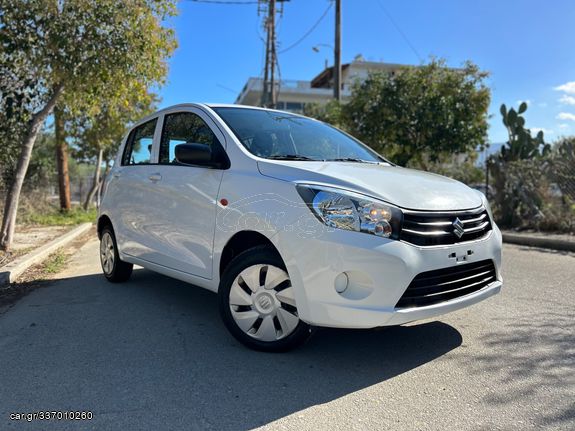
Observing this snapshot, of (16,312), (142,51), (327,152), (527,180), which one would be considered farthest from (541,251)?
(16,312)

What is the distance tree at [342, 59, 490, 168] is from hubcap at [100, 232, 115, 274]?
9764 millimetres

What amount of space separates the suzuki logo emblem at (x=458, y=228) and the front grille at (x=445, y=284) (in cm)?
21

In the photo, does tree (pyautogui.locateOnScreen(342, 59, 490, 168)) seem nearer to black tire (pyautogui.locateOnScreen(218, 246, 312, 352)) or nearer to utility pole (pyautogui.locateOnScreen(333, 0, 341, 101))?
utility pole (pyautogui.locateOnScreen(333, 0, 341, 101))

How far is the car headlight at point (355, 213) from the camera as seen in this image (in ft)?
10.1

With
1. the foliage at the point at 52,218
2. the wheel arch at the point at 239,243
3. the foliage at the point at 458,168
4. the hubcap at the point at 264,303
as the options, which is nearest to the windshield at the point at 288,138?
the wheel arch at the point at 239,243

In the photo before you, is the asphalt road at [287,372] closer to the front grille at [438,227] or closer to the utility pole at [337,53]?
the front grille at [438,227]

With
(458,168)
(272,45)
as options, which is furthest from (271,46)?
(458,168)

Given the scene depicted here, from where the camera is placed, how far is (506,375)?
10.8 ft

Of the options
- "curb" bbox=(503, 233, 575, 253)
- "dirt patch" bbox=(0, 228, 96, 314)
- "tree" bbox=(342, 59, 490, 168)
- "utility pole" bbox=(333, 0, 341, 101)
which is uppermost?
"utility pole" bbox=(333, 0, 341, 101)

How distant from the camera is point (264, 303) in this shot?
11.6 ft

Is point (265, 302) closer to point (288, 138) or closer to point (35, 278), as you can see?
point (288, 138)

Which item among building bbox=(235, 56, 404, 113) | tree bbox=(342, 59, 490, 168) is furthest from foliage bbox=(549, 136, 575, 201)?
building bbox=(235, 56, 404, 113)

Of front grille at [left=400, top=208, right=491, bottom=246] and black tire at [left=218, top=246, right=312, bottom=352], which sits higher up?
front grille at [left=400, top=208, right=491, bottom=246]

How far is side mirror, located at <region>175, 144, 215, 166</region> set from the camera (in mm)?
3832
